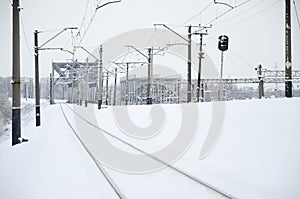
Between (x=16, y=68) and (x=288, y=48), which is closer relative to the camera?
(x=288, y=48)

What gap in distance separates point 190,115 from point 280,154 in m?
9.02

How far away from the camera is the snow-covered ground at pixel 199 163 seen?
8484 mm

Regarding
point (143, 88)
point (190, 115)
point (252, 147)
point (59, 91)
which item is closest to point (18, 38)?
point (190, 115)

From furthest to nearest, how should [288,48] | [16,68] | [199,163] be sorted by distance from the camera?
[16,68], [288,48], [199,163]

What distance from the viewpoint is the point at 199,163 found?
11.9 meters

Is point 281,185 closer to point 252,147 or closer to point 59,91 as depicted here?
point 252,147

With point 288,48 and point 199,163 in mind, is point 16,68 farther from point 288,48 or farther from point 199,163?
point 288,48

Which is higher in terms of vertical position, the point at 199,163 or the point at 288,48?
the point at 288,48

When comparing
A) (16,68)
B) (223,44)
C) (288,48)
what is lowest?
(16,68)

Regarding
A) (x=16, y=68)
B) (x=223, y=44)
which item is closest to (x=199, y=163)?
(x=16, y=68)

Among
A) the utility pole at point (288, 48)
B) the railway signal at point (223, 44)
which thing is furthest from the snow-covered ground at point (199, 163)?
the railway signal at point (223, 44)

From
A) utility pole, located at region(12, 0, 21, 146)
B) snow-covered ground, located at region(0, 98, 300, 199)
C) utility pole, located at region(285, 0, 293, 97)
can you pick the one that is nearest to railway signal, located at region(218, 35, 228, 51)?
snow-covered ground, located at region(0, 98, 300, 199)

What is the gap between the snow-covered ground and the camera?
27.8 ft

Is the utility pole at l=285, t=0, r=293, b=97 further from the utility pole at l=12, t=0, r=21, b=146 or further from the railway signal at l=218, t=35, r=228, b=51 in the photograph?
the utility pole at l=12, t=0, r=21, b=146
